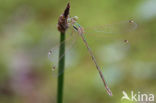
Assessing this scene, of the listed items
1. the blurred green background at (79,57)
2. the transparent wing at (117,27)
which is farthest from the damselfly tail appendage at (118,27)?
the blurred green background at (79,57)

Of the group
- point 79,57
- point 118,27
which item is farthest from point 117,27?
point 79,57

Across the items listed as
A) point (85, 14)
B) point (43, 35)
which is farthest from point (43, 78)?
point (85, 14)

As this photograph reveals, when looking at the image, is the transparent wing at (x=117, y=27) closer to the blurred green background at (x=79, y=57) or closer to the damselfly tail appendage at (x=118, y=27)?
the damselfly tail appendage at (x=118, y=27)

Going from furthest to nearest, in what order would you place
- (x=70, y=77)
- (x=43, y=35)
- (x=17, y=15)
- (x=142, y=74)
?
(x=17, y=15) → (x=43, y=35) → (x=70, y=77) → (x=142, y=74)

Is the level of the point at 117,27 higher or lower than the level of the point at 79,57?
higher

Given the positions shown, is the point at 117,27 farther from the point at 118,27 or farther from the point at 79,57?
the point at 79,57

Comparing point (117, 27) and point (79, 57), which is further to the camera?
point (79, 57)

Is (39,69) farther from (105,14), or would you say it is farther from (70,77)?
(105,14)

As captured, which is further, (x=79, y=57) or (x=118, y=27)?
(x=79, y=57)
